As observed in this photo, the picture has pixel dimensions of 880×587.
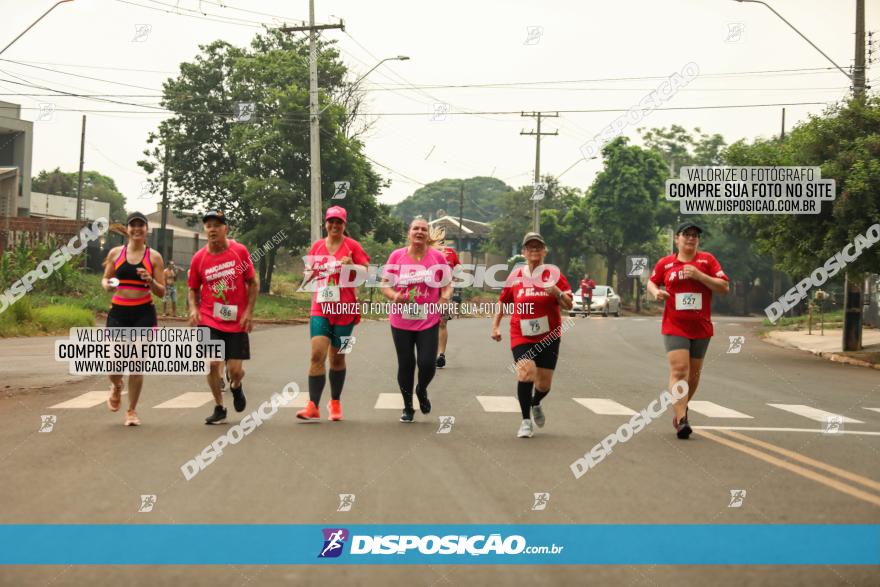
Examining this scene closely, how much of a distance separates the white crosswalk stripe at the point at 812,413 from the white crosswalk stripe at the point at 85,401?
28.6ft

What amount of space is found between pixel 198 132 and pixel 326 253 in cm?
4836

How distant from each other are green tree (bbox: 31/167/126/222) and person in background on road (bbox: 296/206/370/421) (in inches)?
3116

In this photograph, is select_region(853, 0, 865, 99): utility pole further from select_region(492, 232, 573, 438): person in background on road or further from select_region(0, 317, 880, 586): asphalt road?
select_region(492, 232, 573, 438): person in background on road

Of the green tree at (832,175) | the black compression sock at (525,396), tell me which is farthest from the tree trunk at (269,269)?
the black compression sock at (525,396)

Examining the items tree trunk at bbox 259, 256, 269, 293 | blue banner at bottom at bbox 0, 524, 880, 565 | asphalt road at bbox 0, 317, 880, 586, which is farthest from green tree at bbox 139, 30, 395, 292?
blue banner at bottom at bbox 0, 524, 880, 565

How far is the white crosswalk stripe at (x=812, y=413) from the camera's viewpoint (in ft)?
43.5

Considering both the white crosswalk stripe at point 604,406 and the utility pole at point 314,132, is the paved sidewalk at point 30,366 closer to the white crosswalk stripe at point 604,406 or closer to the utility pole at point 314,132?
the white crosswalk stripe at point 604,406

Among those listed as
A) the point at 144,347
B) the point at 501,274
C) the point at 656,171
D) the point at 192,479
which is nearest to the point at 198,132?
the point at 501,274

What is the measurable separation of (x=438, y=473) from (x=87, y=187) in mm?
101626

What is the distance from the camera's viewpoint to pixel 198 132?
57344mm

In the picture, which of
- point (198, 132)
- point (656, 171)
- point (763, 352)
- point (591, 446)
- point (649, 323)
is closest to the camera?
point (591, 446)

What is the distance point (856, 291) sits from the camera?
26531 millimetres

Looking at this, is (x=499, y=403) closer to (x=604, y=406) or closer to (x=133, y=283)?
(x=604, y=406)

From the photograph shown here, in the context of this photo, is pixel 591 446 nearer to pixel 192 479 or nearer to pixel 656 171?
pixel 192 479
